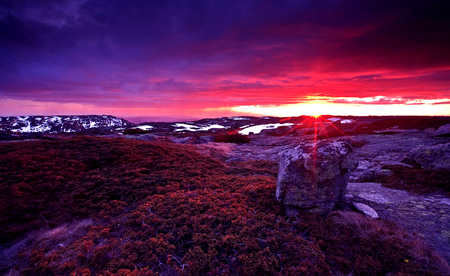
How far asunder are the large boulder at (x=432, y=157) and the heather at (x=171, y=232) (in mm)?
8597

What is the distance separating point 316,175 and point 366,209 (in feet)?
9.86

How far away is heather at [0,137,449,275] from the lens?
4.64m

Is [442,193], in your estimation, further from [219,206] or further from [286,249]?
[219,206]

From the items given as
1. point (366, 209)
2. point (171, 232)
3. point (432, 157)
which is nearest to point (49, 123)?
point (171, 232)

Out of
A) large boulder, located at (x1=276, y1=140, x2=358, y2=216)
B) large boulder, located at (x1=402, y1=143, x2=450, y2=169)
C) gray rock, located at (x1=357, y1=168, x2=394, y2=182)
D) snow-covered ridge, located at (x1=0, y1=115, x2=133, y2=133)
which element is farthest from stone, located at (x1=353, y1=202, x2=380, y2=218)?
snow-covered ridge, located at (x1=0, y1=115, x2=133, y2=133)

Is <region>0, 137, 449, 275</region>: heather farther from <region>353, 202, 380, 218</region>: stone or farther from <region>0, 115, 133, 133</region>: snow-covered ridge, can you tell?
<region>0, 115, 133, 133</region>: snow-covered ridge

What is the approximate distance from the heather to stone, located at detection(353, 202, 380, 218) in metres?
0.53

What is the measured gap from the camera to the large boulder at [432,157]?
10867 mm

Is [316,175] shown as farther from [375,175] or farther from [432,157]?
[432,157]

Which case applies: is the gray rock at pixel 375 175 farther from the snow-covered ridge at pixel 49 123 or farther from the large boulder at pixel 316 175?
the snow-covered ridge at pixel 49 123

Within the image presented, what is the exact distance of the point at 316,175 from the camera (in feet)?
21.4

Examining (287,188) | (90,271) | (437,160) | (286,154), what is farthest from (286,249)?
(437,160)

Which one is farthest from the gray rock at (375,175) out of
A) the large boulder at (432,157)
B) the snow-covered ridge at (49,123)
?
the snow-covered ridge at (49,123)

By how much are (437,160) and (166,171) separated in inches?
677
